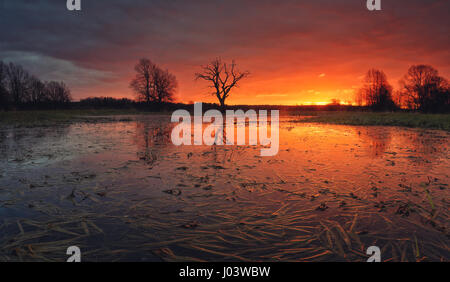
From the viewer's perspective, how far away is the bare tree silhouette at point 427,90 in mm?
46969

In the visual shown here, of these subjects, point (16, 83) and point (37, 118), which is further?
point (16, 83)

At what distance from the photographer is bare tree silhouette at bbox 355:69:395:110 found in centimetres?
5534

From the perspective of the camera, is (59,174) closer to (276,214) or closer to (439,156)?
(276,214)

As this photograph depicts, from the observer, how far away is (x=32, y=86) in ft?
238

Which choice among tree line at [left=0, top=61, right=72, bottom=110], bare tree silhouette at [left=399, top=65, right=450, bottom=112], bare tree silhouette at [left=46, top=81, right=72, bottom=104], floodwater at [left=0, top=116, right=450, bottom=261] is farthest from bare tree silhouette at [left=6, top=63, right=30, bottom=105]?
bare tree silhouette at [left=399, top=65, right=450, bottom=112]

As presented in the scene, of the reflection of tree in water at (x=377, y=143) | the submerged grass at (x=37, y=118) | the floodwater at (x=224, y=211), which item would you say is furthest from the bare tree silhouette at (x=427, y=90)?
the submerged grass at (x=37, y=118)

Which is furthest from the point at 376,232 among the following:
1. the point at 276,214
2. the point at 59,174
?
the point at 59,174

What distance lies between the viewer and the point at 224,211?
356cm

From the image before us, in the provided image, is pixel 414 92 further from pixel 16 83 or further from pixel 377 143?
pixel 16 83

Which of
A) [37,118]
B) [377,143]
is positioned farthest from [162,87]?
[377,143]

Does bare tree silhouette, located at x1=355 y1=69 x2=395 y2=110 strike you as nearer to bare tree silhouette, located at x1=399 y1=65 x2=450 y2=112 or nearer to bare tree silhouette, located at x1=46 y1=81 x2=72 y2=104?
bare tree silhouette, located at x1=399 y1=65 x2=450 y2=112

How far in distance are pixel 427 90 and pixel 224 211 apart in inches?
2587

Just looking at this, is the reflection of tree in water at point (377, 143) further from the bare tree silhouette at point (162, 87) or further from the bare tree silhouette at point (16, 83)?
the bare tree silhouette at point (16, 83)

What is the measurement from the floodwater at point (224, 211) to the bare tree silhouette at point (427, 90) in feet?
188
